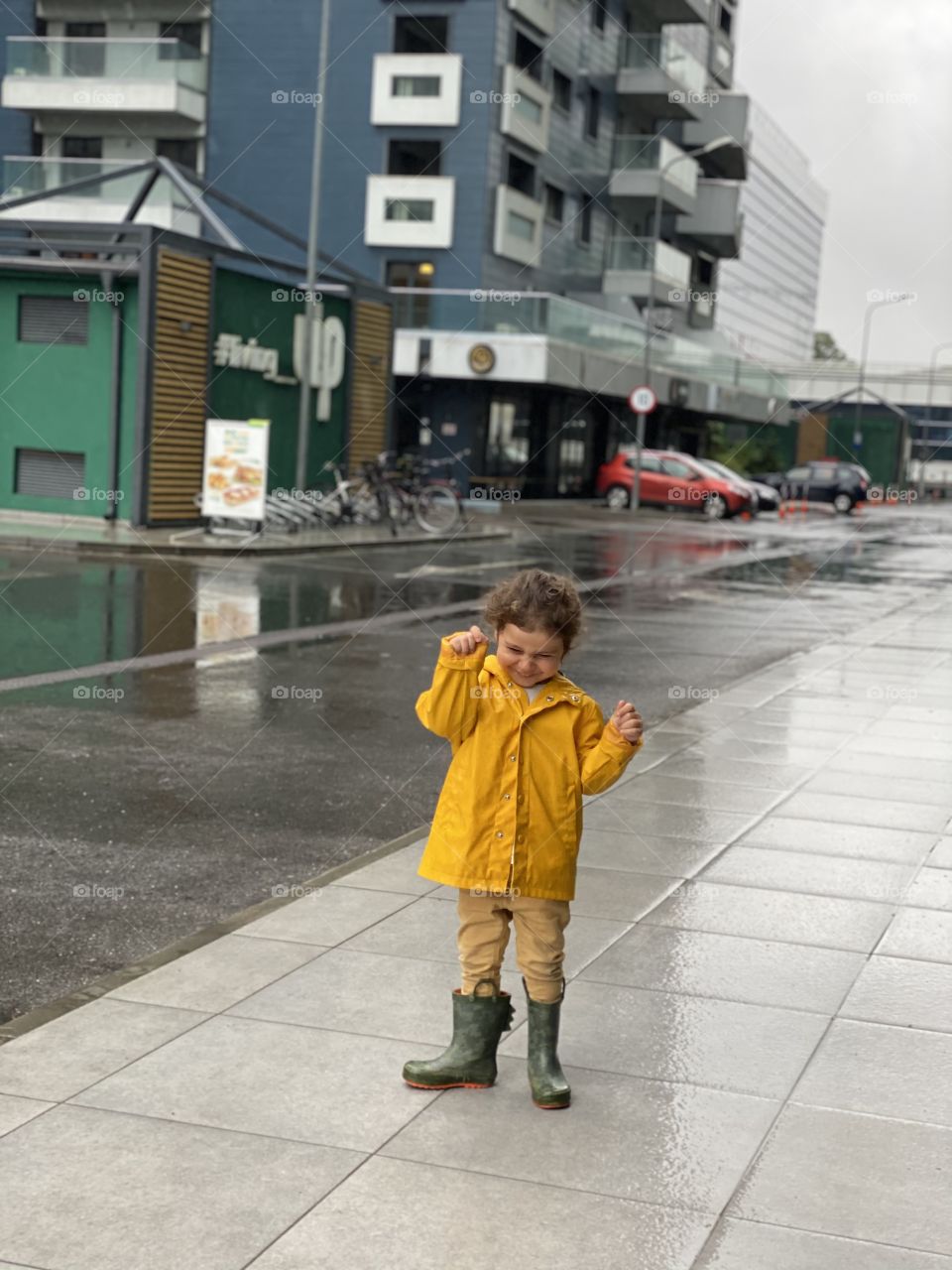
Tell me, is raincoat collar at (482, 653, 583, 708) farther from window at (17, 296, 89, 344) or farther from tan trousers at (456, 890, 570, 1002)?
window at (17, 296, 89, 344)

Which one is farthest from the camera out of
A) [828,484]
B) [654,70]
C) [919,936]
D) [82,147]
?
[828,484]

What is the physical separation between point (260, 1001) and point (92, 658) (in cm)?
762

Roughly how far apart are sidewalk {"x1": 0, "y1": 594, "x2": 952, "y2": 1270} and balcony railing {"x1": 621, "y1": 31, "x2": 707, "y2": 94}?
4905 cm

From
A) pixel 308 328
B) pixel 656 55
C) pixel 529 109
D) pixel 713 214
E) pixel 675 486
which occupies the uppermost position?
pixel 656 55

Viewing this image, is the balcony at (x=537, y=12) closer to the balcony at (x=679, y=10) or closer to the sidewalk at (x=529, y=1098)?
the balcony at (x=679, y=10)

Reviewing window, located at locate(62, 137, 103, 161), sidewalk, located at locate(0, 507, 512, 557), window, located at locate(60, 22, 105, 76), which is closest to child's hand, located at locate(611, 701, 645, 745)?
sidewalk, located at locate(0, 507, 512, 557)

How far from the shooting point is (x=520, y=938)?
13.1 feet

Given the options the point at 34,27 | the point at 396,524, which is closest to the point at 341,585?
the point at 396,524

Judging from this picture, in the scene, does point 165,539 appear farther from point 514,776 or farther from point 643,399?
point 643,399

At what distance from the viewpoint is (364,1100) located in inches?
152

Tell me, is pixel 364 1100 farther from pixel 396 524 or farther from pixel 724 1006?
pixel 396 524

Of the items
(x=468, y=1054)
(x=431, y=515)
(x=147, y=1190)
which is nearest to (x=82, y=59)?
(x=431, y=515)

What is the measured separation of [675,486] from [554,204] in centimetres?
1149

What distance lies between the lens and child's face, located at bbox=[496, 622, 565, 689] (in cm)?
387
